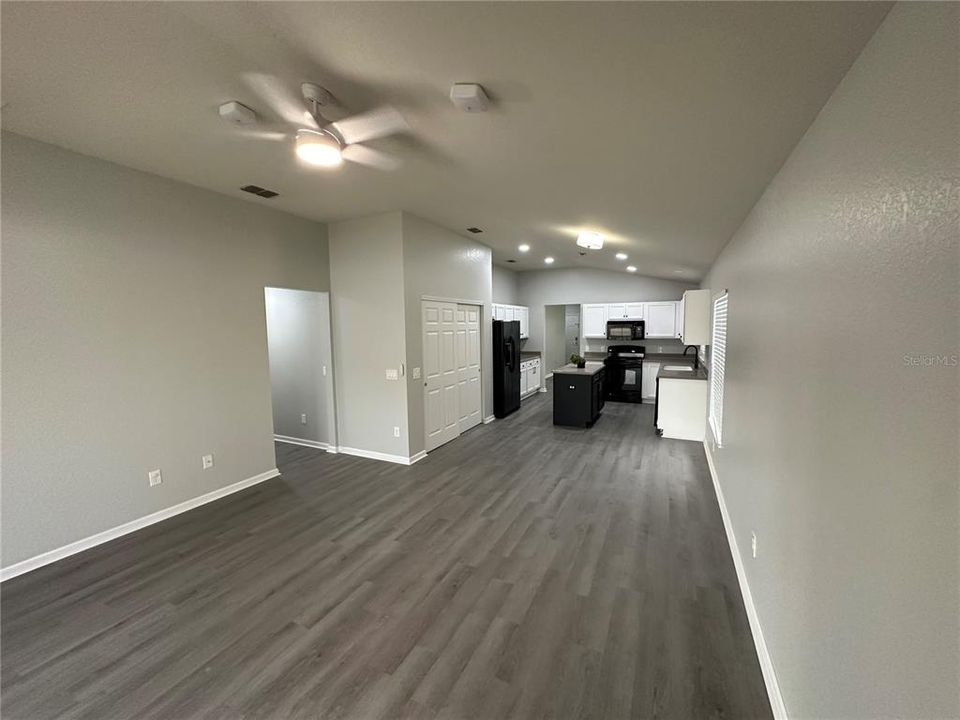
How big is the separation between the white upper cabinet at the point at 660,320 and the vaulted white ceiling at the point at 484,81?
551 cm

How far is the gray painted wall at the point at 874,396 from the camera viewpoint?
779 mm

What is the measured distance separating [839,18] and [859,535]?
1419mm

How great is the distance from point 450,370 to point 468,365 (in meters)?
0.54

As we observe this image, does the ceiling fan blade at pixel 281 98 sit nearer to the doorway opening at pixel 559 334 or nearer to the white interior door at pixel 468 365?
the white interior door at pixel 468 365

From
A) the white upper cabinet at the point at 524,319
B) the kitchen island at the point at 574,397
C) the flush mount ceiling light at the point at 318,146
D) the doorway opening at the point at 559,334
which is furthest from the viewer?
the doorway opening at the point at 559,334

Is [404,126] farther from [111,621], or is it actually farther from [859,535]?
[111,621]

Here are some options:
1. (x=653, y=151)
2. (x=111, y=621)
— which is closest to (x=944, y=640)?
(x=653, y=151)

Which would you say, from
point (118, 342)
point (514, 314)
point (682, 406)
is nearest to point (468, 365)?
point (682, 406)

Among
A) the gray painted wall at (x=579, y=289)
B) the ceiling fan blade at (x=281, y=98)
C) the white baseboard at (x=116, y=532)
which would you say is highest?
the ceiling fan blade at (x=281, y=98)

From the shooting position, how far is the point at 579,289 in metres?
9.28

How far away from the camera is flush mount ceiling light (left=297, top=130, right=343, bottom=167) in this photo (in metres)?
2.11

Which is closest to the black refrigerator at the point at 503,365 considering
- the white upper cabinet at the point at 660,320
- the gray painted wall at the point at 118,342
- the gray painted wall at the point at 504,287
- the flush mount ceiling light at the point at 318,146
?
the gray painted wall at the point at 504,287

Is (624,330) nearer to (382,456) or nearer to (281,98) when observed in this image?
(382,456)

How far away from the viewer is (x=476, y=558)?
110 inches
